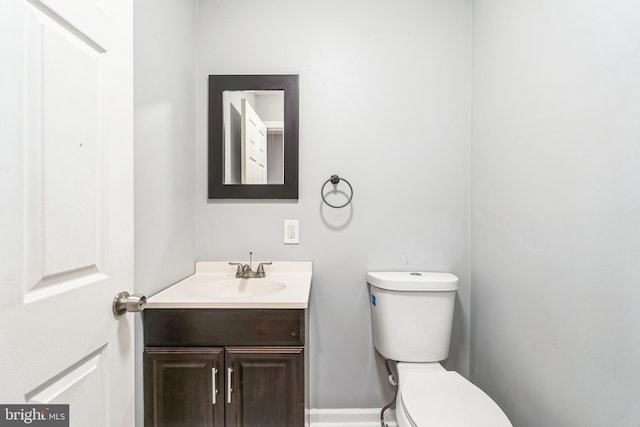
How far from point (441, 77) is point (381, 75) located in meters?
0.32

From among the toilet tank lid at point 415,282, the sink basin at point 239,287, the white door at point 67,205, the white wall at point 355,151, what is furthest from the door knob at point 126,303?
the toilet tank lid at point 415,282

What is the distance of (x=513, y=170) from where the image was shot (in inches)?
47.2

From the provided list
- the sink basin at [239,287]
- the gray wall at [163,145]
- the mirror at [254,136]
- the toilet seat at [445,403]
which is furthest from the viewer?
the mirror at [254,136]

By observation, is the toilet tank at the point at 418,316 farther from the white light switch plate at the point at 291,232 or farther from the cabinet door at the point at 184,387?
the cabinet door at the point at 184,387

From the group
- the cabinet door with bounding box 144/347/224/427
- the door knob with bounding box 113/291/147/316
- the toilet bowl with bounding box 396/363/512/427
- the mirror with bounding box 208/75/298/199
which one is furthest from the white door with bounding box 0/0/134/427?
the toilet bowl with bounding box 396/363/512/427

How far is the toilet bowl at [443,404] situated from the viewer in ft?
2.99

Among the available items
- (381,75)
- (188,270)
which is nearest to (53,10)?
(188,270)

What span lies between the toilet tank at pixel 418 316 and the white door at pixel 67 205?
105 cm

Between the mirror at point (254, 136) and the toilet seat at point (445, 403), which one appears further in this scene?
the mirror at point (254, 136)

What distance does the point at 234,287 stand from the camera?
1.38 metres

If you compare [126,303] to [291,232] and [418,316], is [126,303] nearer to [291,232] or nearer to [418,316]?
[291,232]

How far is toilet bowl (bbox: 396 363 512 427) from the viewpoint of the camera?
Answer: 913 mm

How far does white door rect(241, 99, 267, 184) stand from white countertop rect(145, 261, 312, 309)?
47 cm

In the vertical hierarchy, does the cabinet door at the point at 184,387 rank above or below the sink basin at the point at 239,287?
below
